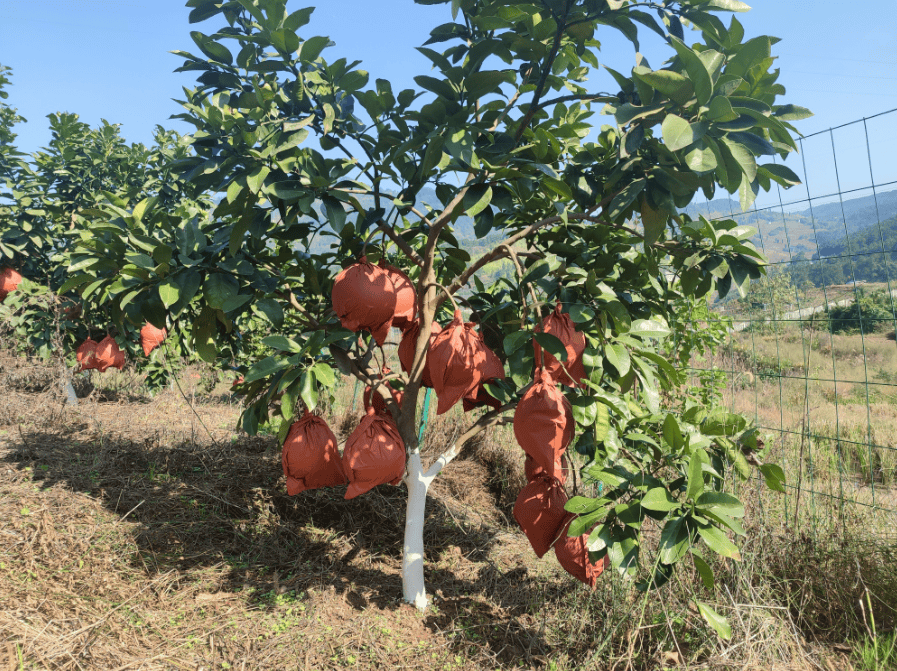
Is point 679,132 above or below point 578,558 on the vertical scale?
above

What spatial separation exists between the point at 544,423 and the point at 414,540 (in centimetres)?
111

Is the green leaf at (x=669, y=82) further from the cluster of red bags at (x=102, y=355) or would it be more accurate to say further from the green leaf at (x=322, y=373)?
the cluster of red bags at (x=102, y=355)

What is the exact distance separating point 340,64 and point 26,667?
2046 mm

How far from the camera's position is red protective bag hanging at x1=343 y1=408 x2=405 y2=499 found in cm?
172

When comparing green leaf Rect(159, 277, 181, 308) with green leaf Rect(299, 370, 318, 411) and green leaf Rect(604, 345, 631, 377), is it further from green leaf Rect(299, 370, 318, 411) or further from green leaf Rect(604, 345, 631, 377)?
green leaf Rect(604, 345, 631, 377)

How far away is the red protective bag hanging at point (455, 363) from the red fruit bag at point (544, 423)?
19cm

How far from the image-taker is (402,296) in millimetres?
1674

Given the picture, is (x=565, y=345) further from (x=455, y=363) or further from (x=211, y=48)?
(x=211, y=48)

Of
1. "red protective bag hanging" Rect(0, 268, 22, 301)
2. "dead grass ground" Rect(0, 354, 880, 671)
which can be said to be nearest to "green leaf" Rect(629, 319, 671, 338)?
"dead grass ground" Rect(0, 354, 880, 671)

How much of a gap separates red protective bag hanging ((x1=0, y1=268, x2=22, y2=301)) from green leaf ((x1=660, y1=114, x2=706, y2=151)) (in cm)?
537

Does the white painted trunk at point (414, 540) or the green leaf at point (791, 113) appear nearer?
the green leaf at point (791, 113)

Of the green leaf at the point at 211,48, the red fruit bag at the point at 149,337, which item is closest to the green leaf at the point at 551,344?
the green leaf at the point at 211,48

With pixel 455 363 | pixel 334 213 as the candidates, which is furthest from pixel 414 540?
pixel 334 213

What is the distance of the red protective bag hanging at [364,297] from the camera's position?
62.7 inches
